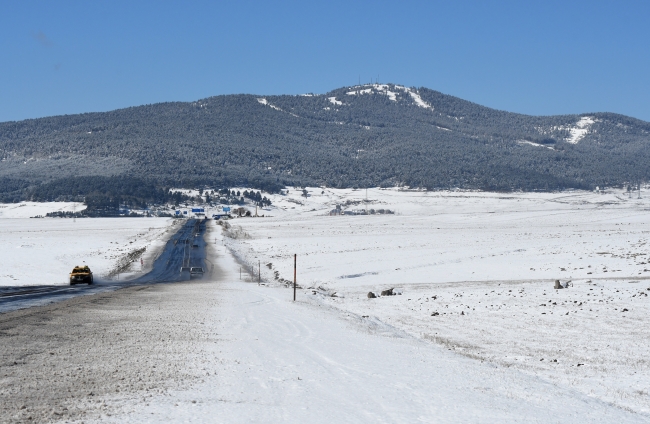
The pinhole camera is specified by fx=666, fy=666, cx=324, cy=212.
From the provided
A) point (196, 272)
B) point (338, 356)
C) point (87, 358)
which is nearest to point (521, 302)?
point (338, 356)

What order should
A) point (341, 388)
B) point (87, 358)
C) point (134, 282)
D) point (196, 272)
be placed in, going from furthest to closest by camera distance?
point (196, 272)
point (134, 282)
point (87, 358)
point (341, 388)

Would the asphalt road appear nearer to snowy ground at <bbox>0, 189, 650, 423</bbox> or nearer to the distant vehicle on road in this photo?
the distant vehicle on road

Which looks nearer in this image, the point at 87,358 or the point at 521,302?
the point at 87,358

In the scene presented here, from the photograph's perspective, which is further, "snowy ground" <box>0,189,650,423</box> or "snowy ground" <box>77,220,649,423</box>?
"snowy ground" <box>0,189,650,423</box>

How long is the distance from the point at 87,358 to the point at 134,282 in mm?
36680

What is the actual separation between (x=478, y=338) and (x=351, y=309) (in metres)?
10.1

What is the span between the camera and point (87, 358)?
1264cm

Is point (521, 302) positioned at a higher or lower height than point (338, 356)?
lower

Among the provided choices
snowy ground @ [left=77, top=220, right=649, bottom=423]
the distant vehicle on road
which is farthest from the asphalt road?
snowy ground @ [left=77, top=220, right=649, bottom=423]

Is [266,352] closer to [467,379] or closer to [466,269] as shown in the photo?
[467,379]

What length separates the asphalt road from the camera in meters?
28.0

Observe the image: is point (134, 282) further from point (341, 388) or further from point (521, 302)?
point (341, 388)

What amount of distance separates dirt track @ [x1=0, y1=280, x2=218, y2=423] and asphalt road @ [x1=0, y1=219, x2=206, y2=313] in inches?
222

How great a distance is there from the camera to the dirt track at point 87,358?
9.08m
